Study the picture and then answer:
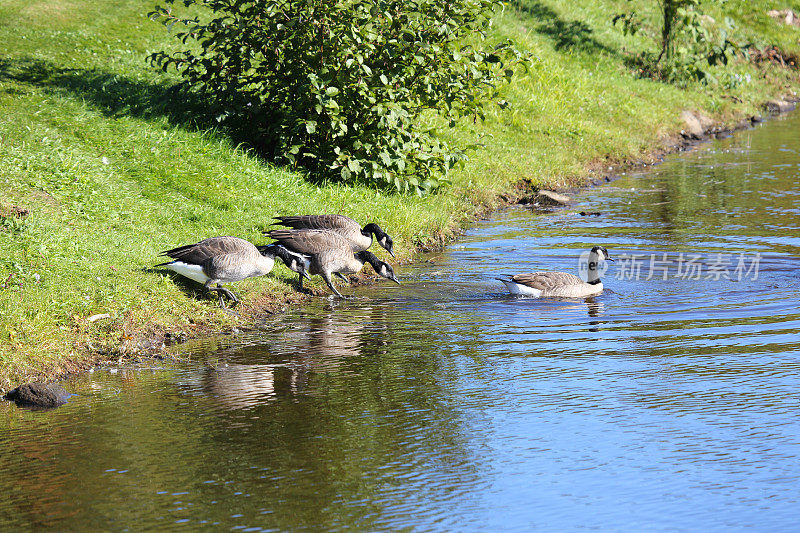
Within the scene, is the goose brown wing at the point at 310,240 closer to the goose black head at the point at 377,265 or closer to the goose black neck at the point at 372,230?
the goose black head at the point at 377,265

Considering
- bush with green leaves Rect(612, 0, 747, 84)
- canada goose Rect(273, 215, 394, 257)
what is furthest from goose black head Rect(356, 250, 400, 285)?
bush with green leaves Rect(612, 0, 747, 84)

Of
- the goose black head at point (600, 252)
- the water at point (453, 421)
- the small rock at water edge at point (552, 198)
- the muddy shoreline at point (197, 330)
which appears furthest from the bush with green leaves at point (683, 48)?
the goose black head at point (600, 252)

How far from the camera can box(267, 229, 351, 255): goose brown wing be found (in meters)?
11.5

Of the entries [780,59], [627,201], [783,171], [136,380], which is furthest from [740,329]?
[780,59]

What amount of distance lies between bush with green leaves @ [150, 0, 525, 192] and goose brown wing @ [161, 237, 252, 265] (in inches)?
165

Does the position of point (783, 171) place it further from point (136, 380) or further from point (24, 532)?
point (24, 532)

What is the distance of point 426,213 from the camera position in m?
15.0

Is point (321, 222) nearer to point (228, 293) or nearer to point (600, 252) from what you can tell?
point (228, 293)

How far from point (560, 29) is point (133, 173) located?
2018cm

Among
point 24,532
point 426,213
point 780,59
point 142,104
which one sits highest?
point 780,59

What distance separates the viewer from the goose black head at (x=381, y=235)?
1283 centimetres

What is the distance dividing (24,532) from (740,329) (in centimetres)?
715

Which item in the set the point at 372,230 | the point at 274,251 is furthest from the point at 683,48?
the point at 274,251

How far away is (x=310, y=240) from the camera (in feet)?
37.7
